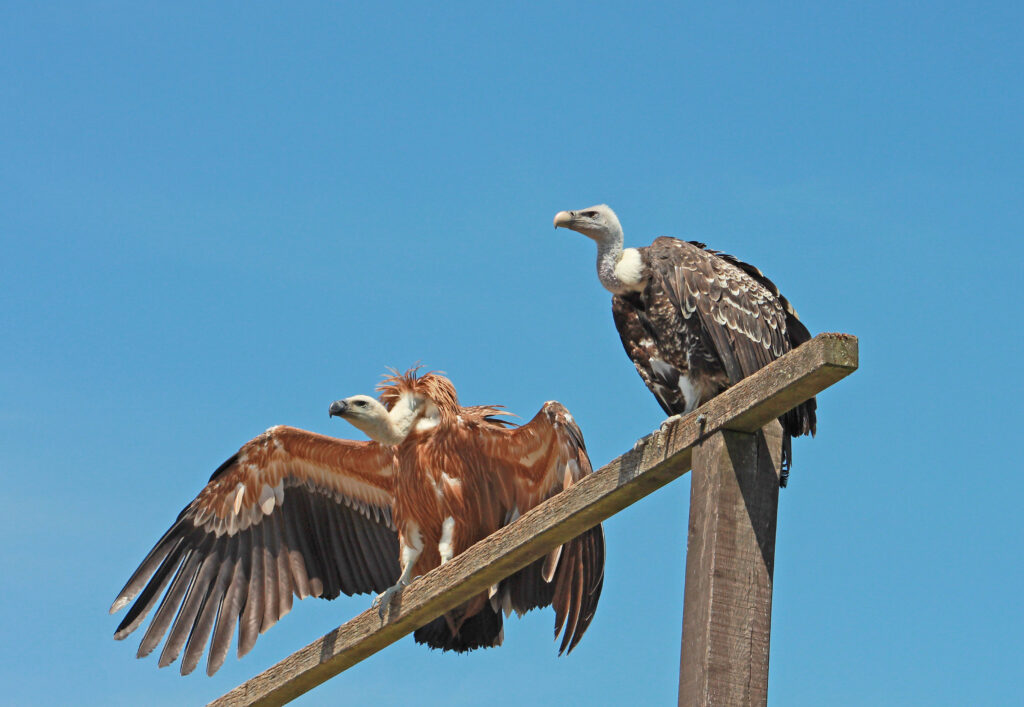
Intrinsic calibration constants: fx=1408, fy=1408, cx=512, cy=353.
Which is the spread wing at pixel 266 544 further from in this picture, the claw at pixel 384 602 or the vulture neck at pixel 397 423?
the claw at pixel 384 602

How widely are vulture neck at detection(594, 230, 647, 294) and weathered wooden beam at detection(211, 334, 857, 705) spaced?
1428 mm

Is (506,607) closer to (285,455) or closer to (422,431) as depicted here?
(422,431)

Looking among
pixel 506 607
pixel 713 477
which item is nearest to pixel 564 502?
pixel 713 477

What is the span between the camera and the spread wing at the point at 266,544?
7445 mm

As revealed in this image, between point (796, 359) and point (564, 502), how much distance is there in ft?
3.90

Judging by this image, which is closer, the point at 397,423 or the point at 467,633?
the point at 467,633

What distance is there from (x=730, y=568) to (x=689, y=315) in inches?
77.2

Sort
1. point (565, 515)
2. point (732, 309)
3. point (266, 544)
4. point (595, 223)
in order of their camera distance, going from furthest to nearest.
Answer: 1. point (266, 544)
2. point (595, 223)
3. point (732, 309)
4. point (565, 515)

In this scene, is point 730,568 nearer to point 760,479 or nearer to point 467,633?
point 760,479

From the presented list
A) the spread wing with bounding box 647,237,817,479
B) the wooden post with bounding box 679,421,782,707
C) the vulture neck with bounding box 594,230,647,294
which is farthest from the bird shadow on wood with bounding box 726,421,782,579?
the vulture neck with bounding box 594,230,647,294

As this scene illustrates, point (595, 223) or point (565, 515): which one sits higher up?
point (595, 223)

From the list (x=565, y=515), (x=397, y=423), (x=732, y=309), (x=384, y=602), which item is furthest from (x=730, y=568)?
(x=397, y=423)

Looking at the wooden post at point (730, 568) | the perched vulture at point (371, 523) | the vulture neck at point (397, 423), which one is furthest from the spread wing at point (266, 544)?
the wooden post at point (730, 568)

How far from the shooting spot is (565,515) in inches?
196
